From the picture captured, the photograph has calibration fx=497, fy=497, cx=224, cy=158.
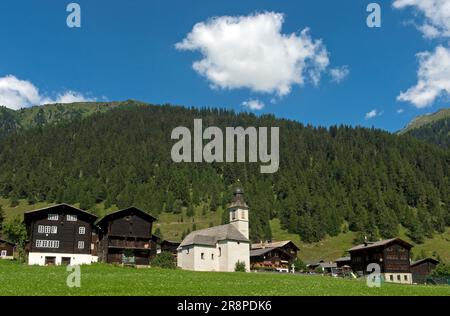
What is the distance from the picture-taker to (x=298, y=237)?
155 m

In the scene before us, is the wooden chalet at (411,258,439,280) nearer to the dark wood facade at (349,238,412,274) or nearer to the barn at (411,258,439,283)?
the barn at (411,258,439,283)

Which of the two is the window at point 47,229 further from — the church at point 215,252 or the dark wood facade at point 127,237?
the church at point 215,252

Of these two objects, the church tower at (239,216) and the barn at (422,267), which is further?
the barn at (422,267)

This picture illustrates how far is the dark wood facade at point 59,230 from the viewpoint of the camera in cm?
6900

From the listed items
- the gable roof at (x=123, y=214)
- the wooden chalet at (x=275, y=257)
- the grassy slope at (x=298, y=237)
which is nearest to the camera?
the gable roof at (x=123, y=214)

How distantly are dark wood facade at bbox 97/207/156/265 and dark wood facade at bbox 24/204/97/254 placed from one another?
392cm

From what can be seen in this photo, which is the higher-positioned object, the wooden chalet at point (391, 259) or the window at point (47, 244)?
the window at point (47, 244)

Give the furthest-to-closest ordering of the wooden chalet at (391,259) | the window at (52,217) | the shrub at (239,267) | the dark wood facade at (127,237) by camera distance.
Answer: the wooden chalet at (391,259), the dark wood facade at (127,237), the shrub at (239,267), the window at (52,217)

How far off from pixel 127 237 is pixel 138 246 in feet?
7.30

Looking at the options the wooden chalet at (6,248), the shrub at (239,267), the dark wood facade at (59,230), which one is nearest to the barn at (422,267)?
the shrub at (239,267)

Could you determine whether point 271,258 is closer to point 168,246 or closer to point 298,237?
point 168,246

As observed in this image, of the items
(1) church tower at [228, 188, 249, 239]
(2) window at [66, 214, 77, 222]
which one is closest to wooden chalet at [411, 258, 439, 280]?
(1) church tower at [228, 188, 249, 239]
